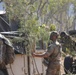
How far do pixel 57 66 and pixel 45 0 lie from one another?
2922 cm

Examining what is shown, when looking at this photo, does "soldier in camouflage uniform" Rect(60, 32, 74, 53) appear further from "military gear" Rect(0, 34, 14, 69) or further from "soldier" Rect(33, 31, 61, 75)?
"soldier" Rect(33, 31, 61, 75)

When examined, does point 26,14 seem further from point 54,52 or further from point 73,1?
point 73,1

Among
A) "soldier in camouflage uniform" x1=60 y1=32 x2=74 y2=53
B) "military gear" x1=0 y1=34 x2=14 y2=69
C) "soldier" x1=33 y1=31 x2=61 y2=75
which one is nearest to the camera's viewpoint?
"soldier" x1=33 y1=31 x2=61 y2=75

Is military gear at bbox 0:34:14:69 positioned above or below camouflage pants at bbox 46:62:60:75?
above

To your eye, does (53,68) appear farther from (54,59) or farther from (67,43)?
(67,43)

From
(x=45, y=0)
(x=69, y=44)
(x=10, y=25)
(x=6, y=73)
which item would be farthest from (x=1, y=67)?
(x=45, y=0)

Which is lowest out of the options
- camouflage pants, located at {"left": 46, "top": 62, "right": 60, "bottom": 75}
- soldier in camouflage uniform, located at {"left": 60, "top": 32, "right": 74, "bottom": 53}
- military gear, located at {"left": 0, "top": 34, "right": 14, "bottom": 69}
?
soldier in camouflage uniform, located at {"left": 60, "top": 32, "right": 74, "bottom": 53}

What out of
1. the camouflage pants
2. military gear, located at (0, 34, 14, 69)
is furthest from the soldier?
military gear, located at (0, 34, 14, 69)

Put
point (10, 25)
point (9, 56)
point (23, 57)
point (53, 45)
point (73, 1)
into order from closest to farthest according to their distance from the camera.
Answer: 1. point (53, 45)
2. point (9, 56)
3. point (23, 57)
4. point (10, 25)
5. point (73, 1)

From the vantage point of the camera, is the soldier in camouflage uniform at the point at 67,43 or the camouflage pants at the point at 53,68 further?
the soldier in camouflage uniform at the point at 67,43

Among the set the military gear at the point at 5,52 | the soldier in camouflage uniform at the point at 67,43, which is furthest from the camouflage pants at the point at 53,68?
the soldier in camouflage uniform at the point at 67,43

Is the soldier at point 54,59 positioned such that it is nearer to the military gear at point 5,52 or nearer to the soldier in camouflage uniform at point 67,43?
the military gear at point 5,52

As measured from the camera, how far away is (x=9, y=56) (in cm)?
903

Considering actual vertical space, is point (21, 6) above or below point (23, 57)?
above
